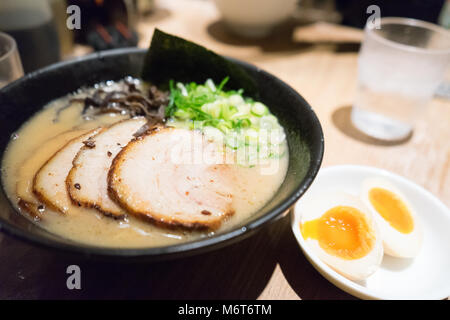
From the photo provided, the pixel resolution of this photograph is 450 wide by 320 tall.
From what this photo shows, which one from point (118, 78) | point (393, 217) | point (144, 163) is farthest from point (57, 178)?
point (393, 217)

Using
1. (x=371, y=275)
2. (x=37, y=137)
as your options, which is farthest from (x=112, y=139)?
(x=371, y=275)

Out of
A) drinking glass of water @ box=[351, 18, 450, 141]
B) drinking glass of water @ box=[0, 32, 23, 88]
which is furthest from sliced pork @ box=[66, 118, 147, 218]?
drinking glass of water @ box=[351, 18, 450, 141]

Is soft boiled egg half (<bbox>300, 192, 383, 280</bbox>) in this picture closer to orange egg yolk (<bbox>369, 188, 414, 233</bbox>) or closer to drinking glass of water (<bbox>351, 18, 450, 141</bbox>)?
orange egg yolk (<bbox>369, 188, 414, 233</bbox>)

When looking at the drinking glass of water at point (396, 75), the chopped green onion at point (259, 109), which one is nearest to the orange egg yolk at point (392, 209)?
the chopped green onion at point (259, 109)

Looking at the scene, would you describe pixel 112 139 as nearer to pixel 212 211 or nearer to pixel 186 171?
pixel 186 171

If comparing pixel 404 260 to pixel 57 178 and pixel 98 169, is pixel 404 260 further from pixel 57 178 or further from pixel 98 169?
pixel 57 178
